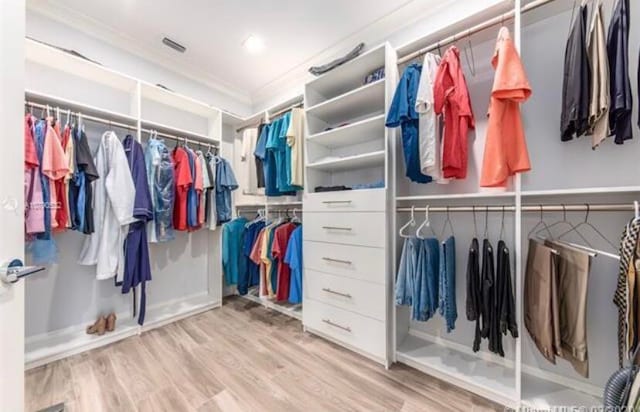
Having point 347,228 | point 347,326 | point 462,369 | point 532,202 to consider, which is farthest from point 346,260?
point 532,202

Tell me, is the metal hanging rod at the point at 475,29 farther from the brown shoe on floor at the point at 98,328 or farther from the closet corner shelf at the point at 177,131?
the brown shoe on floor at the point at 98,328

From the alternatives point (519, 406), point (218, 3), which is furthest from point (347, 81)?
point (519, 406)

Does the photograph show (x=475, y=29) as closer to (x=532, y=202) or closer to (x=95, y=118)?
(x=532, y=202)

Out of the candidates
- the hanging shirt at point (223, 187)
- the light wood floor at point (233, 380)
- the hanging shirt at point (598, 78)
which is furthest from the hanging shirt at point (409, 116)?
the hanging shirt at point (223, 187)

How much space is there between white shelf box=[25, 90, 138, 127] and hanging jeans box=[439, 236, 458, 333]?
2.67m

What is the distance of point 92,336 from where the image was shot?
193cm

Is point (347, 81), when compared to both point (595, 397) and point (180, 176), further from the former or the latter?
point (595, 397)

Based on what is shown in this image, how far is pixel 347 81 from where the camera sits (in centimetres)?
213

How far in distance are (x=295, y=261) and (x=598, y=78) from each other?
210 cm

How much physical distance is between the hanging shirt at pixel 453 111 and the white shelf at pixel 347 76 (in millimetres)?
488

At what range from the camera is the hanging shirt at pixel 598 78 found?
1.11 metres

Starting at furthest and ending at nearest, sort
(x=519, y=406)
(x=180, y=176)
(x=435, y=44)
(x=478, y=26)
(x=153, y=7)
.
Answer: (x=180, y=176) < (x=153, y=7) < (x=435, y=44) < (x=478, y=26) < (x=519, y=406)

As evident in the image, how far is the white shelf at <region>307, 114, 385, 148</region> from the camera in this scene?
6.00ft

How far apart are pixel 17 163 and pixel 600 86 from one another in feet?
7.25
